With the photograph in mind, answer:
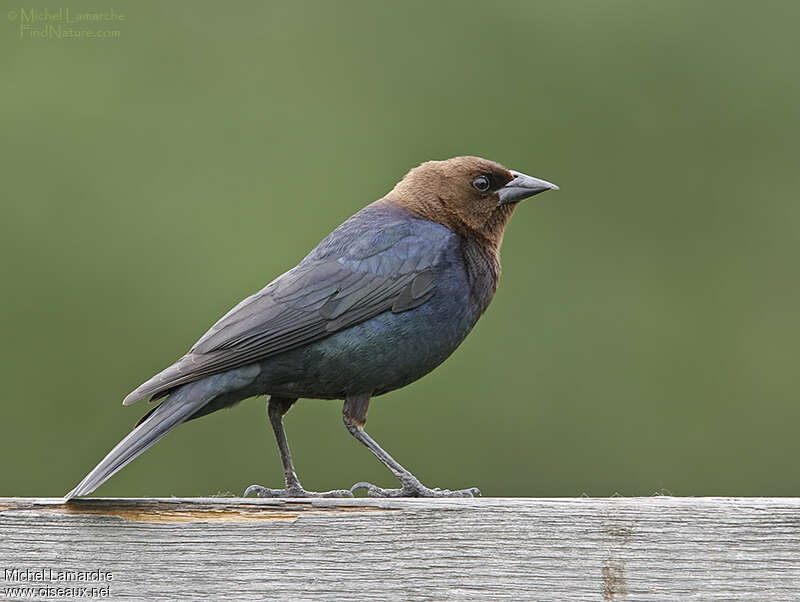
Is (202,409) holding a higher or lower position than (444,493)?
higher

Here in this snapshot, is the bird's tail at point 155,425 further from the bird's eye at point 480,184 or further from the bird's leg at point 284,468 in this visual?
the bird's eye at point 480,184

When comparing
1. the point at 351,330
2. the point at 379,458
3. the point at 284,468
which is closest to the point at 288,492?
the point at 284,468

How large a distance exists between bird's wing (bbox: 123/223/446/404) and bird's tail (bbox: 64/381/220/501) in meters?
0.05

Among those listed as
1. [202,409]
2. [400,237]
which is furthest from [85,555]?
[400,237]

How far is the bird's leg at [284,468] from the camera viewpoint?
3.60m

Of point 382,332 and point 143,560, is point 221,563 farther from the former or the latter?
point 382,332

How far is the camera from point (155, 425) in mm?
3223

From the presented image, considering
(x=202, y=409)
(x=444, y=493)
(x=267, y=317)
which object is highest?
(x=267, y=317)

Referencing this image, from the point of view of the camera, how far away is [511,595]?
2.56 m

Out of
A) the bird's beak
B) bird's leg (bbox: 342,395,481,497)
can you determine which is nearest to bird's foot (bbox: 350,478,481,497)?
bird's leg (bbox: 342,395,481,497)

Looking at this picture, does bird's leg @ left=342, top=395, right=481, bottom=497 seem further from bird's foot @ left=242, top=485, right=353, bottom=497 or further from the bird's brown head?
the bird's brown head

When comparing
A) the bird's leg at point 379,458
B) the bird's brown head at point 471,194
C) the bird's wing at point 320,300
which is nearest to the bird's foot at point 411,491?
the bird's leg at point 379,458

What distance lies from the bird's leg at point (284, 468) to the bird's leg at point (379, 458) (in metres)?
0.13

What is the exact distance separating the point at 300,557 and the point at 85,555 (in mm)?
508
